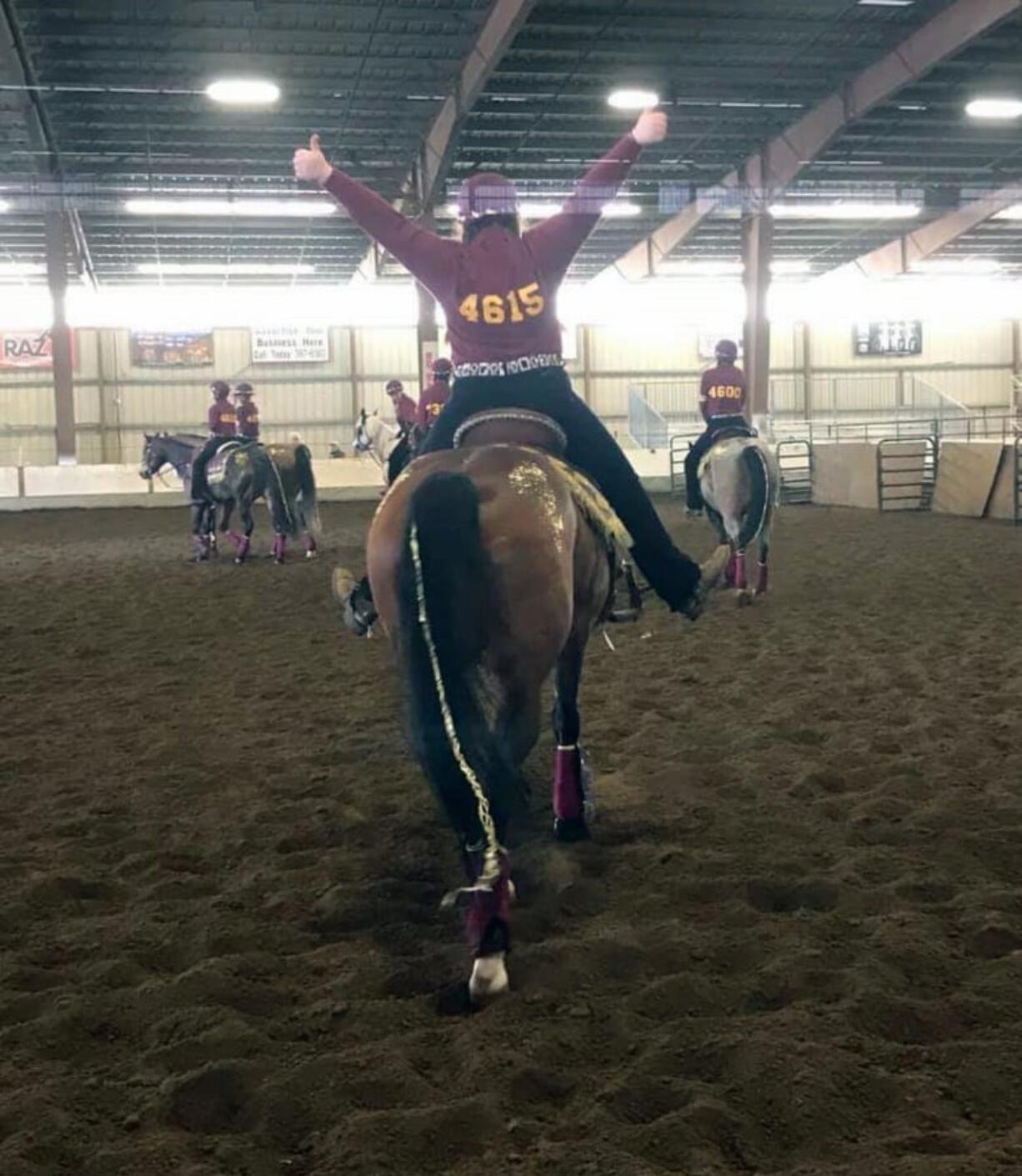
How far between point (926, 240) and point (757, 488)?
77.0 ft

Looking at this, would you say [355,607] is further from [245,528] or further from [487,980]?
[245,528]

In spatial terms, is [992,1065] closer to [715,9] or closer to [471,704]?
[471,704]

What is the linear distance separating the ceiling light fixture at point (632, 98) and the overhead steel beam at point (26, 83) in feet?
29.2

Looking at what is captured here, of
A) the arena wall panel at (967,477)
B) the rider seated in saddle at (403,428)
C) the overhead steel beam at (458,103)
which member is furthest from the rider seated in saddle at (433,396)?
the arena wall panel at (967,477)

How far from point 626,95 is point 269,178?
7.88m

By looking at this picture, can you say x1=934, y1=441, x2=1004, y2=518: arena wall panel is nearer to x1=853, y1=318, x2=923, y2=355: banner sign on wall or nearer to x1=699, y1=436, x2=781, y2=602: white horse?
x1=699, y1=436, x2=781, y2=602: white horse

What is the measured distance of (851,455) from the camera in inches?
854

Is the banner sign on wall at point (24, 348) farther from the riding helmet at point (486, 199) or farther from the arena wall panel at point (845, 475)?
the riding helmet at point (486, 199)

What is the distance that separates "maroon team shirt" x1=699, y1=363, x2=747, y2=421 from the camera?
10.4 m

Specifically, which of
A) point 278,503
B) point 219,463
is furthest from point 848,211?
point 219,463

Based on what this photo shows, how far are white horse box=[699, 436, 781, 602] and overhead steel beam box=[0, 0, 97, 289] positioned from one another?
37.1 ft

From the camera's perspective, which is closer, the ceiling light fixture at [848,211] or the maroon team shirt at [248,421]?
the maroon team shirt at [248,421]

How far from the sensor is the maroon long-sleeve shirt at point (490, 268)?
4.00 metres

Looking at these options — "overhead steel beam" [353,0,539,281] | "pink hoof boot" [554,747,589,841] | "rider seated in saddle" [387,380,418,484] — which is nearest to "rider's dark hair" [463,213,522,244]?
"pink hoof boot" [554,747,589,841]
